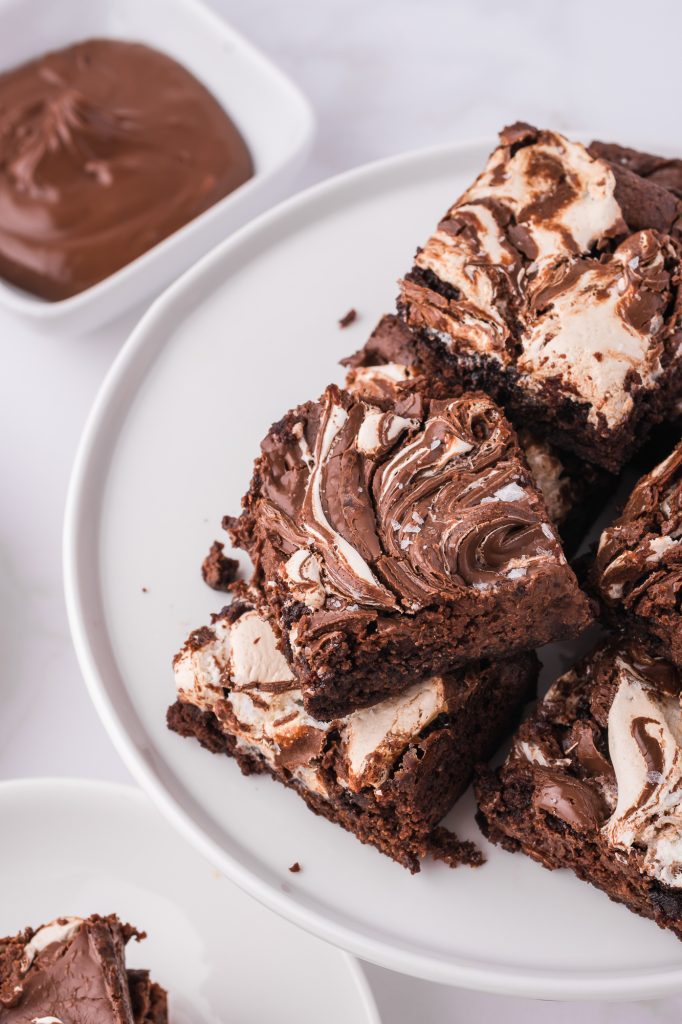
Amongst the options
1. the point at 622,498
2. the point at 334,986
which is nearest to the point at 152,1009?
the point at 334,986

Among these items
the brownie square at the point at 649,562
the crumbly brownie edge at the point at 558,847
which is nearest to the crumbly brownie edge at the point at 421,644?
the brownie square at the point at 649,562

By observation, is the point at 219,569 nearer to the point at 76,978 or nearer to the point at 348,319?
the point at 348,319

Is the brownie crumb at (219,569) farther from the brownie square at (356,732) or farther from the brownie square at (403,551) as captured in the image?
the brownie square at (403,551)

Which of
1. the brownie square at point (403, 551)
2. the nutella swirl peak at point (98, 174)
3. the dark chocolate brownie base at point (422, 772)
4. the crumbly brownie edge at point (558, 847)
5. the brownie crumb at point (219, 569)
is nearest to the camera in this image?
the brownie square at point (403, 551)

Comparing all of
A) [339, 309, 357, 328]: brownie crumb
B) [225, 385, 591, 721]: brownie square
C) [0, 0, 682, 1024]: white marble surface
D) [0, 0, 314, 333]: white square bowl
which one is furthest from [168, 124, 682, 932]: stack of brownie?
[0, 0, 314, 333]: white square bowl

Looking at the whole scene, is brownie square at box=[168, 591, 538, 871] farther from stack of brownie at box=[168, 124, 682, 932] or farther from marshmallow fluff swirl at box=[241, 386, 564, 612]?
A: marshmallow fluff swirl at box=[241, 386, 564, 612]

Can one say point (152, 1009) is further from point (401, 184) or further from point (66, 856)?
point (401, 184)
